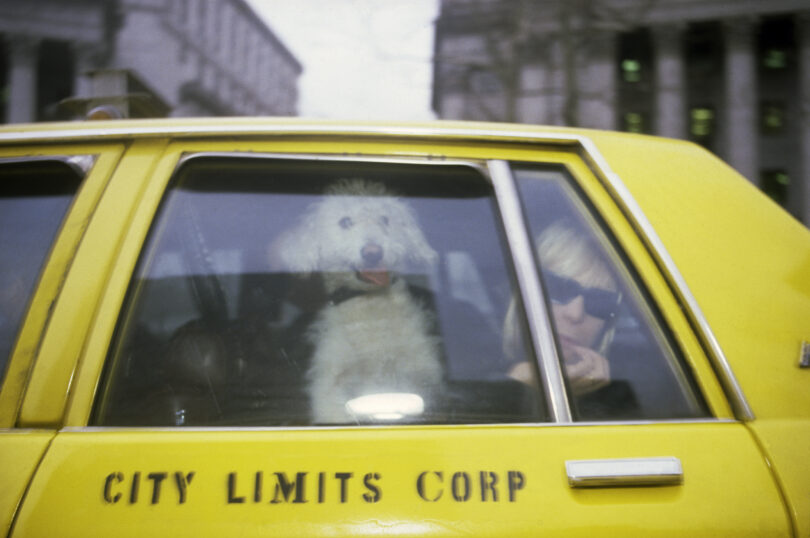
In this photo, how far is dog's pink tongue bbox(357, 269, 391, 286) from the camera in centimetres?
146

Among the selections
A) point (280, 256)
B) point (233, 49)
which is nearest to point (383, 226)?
point (280, 256)

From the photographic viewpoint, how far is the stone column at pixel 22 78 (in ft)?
85.5

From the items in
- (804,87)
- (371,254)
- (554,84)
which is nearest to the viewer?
(371,254)

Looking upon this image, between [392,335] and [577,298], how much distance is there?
44cm

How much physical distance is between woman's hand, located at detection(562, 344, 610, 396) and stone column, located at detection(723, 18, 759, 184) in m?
27.6

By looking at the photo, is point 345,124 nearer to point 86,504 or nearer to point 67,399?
point 67,399

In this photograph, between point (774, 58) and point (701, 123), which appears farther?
point (774, 58)

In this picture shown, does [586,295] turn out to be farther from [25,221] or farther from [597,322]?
[25,221]

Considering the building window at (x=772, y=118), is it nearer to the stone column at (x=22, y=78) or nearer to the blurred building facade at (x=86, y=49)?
the blurred building facade at (x=86, y=49)

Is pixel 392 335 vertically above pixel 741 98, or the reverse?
pixel 741 98

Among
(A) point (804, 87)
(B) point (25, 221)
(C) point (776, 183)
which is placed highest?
(A) point (804, 87)

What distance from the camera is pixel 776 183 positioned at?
27781 millimetres

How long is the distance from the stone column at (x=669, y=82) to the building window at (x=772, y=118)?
4237 millimetres

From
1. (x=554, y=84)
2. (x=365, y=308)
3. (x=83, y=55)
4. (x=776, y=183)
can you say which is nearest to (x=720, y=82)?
(x=776, y=183)
